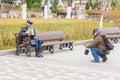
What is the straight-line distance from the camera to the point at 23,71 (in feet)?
37.9

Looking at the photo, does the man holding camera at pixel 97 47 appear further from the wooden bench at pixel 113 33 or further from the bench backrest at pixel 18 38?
the wooden bench at pixel 113 33

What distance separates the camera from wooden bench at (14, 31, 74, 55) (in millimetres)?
14308

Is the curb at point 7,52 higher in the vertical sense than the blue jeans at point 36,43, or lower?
lower

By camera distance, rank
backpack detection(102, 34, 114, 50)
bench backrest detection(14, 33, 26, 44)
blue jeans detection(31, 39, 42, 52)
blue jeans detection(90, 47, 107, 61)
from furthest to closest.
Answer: bench backrest detection(14, 33, 26, 44), blue jeans detection(31, 39, 42, 52), blue jeans detection(90, 47, 107, 61), backpack detection(102, 34, 114, 50)

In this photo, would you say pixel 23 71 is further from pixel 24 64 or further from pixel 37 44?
pixel 37 44

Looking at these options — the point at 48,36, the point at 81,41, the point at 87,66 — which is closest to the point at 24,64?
the point at 87,66

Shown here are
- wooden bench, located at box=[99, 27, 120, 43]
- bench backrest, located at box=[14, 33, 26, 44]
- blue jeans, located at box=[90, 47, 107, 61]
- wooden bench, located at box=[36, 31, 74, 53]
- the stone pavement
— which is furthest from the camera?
wooden bench, located at box=[99, 27, 120, 43]

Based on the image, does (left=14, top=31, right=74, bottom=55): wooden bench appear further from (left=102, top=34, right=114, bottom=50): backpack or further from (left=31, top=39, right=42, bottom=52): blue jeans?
(left=102, top=34, right=114, bottom=50): backpack

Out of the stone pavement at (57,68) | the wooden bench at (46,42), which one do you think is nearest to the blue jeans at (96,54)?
the stone pavement at (57,68)

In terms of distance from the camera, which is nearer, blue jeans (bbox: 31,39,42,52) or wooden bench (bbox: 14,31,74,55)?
blue jeans (bbox: 31,39,42,52)

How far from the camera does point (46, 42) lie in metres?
16.4

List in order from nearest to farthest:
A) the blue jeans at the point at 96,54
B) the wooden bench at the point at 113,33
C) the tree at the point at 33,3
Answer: the blue jeans at the point at 96,54, the wooden bench at the point at 113,33, the tree at the point at 33,3

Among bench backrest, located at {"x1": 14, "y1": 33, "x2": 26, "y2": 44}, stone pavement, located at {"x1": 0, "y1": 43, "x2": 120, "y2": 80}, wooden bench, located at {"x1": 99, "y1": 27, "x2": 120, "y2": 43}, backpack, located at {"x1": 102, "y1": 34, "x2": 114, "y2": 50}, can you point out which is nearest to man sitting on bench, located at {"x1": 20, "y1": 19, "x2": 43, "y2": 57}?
bench backrest, located at {"x1": 14, "y1": 33, "x2": 26, "y2": 44}

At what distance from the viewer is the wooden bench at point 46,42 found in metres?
14.3
